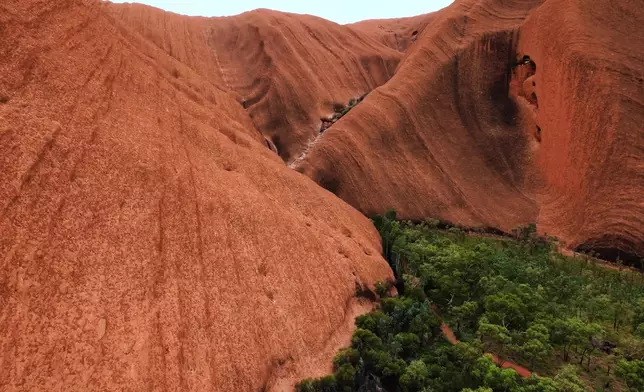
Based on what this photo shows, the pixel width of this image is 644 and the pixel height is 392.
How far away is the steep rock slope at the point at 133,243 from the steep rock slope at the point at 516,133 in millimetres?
11276

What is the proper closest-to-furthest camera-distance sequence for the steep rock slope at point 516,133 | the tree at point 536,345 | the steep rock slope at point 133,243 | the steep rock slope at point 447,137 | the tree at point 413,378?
the steep rock slope at point 133,243, the tree at point 413,378, the tree at point 536,345, the steep rock slope at point 516,133, the steep rock slope at point 447,137

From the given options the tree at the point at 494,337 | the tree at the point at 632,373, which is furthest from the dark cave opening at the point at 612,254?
the tree at the point at 494,337

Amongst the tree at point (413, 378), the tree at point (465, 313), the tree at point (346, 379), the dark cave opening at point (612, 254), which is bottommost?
the tree at point (346, 379)

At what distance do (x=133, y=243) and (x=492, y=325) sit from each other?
50.0ft

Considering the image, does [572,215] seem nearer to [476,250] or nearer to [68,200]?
[476,250]

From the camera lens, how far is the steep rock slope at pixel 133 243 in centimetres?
1455

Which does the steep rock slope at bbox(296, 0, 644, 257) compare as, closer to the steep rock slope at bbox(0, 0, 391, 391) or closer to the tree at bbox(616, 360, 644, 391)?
the steep rock slope at bbox(0, 0, 391, 391)

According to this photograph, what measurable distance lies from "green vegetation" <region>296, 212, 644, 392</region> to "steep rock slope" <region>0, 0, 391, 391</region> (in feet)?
6.44

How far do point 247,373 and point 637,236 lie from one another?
26186 mm

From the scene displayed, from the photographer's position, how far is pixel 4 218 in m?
14.9

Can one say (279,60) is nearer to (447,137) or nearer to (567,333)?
(447,137)

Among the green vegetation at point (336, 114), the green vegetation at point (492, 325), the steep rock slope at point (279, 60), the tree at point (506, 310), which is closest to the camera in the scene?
the green vegetation at point (492, 325)

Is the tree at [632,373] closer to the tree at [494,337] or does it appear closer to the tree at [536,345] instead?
the tree at [536,345]

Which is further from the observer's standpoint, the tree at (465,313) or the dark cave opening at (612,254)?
the dark cave opening at (612,254)
